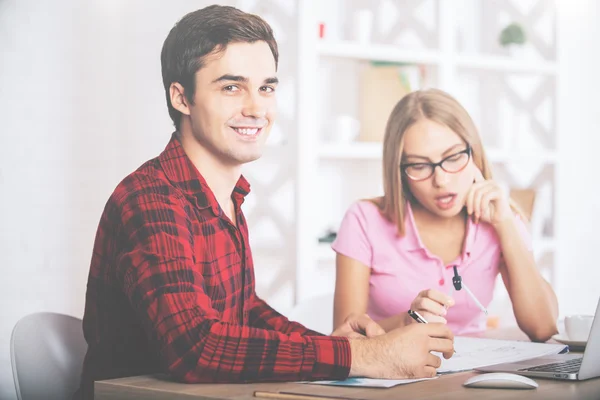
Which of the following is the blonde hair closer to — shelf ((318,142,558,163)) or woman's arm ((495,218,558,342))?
woman's arm ((495,218,558,342))

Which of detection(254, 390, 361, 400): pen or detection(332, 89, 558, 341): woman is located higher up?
detection(332, 89, 558, 341): woman

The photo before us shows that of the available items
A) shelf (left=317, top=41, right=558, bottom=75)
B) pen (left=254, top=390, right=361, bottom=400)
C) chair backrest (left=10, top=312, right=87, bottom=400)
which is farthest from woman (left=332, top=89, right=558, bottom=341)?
shelf (left=317, top=41, right=558, bottom=75)

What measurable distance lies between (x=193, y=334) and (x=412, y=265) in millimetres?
961

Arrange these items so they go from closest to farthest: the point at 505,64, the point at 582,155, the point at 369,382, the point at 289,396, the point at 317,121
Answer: the point at 289,396
the point at 369,382
the point at 317,121
the point at 505,64
the point at 582,155

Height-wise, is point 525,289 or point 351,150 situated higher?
point 351,150

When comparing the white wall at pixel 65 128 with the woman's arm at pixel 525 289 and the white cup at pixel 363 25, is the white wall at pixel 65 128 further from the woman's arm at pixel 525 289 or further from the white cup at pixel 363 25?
the woman's arm at pixel 525 289

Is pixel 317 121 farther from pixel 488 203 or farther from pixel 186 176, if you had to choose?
pixel 186 176

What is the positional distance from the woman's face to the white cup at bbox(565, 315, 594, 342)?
17.3 inches

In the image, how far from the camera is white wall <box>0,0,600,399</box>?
7.34 feet

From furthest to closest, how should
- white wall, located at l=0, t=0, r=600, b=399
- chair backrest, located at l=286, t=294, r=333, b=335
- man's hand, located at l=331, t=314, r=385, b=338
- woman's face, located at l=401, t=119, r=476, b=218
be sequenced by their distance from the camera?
white wall, located at l=0, t=0, r=600, b=399, chair backrest, located at l=286, t=294, r=333, b=335, woman's face, located at l=401, t=119, r=476, b=218, man's hand, located at l=331, t=314, r=385, b=338

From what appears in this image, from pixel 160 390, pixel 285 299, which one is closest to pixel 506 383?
pixel 160 390

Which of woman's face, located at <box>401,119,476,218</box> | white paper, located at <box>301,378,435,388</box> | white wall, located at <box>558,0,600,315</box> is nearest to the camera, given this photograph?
white paper, located at <box>301,378,435,388</box>

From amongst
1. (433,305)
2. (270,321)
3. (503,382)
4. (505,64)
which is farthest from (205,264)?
(505,64)

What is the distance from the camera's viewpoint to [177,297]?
1.09 metres
